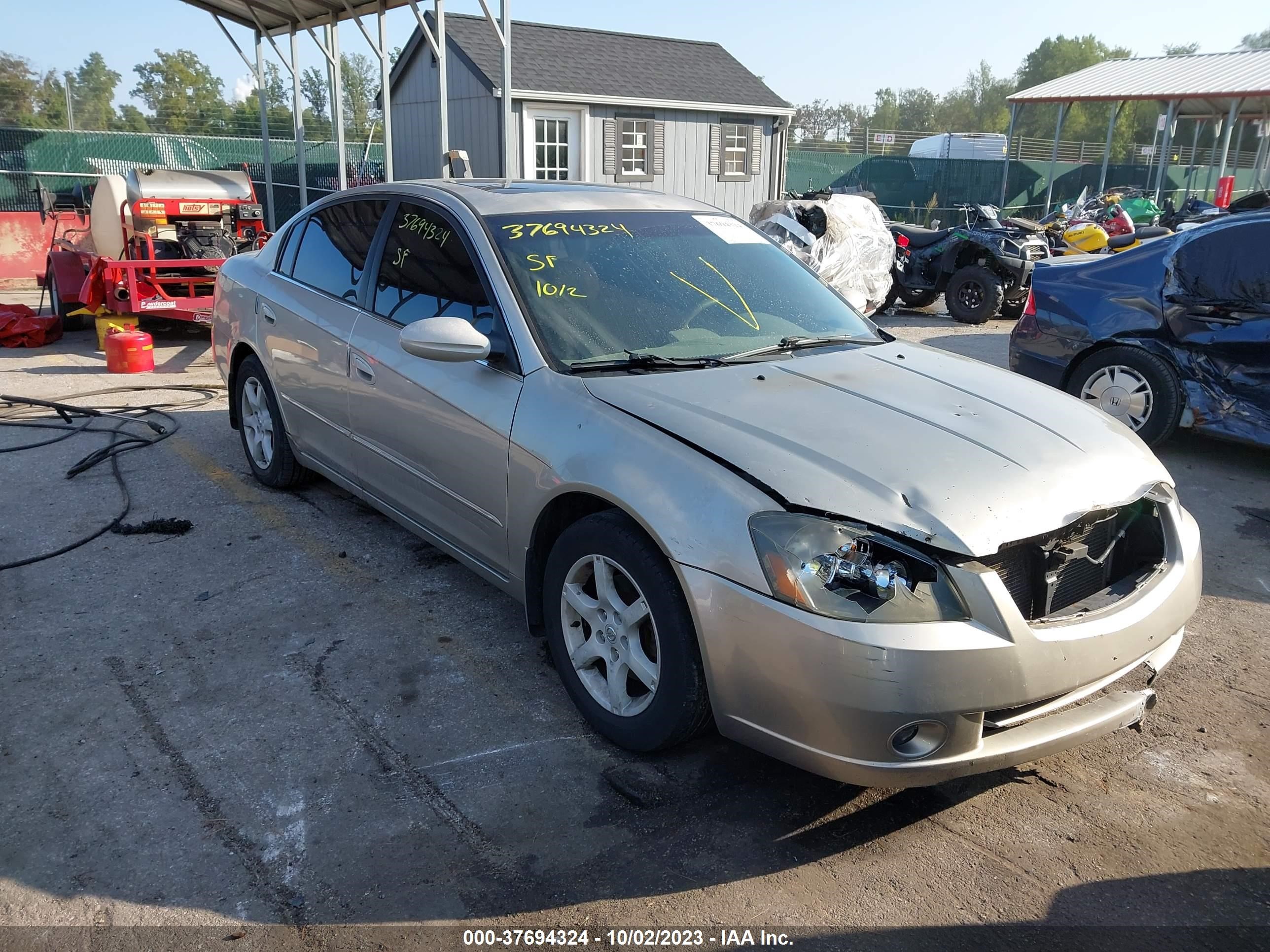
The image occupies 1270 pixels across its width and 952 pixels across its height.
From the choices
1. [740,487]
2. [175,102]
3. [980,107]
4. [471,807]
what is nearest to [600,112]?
[740,487]

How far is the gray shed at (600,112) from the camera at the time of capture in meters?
20.2

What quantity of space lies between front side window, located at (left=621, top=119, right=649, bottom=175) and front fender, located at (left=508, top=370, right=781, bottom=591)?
19239 millimetres

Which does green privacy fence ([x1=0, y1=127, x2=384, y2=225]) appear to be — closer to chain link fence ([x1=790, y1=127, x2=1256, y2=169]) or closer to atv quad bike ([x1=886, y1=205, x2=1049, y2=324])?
atv quad bike ([x1=886, y1=205, x2=1049, y2=324])

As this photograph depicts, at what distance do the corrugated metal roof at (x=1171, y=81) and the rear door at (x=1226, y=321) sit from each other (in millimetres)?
24832

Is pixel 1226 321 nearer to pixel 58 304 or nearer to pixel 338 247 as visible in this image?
pixel 338 247

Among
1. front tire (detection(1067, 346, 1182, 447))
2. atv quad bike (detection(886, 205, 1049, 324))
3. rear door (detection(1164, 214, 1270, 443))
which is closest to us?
rear door (detection(1164, 214, 1270, 443))

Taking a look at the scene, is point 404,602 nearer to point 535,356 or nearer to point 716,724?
point 535,356

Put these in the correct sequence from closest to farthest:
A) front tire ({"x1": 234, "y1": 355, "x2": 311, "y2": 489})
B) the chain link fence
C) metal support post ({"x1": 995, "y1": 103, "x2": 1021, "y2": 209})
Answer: front tire ({"x1": 234, "y1": 355, "x2": 311, "y2": 489}) → metal support post ({"x1": 995, "y1": 103, "x2": 1021, "y2": 209}) → the chain link fence

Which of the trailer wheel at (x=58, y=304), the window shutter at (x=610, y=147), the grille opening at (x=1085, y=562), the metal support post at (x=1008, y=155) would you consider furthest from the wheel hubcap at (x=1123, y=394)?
the metal support post at (x=1008, y=155)

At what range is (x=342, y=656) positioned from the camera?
3.76 meters

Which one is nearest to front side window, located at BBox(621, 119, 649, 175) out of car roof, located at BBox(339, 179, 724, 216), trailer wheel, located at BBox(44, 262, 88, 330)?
trailer wheel, located at BBox(44, 262, 88, 330)

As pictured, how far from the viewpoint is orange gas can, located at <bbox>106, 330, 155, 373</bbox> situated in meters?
8.76

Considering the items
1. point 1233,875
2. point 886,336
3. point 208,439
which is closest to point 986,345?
point 886,336

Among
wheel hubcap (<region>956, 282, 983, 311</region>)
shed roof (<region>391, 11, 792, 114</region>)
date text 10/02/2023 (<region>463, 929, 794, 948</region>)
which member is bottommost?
date text 10/02/2023 (<region>463, 929, 794, 948</region>)
